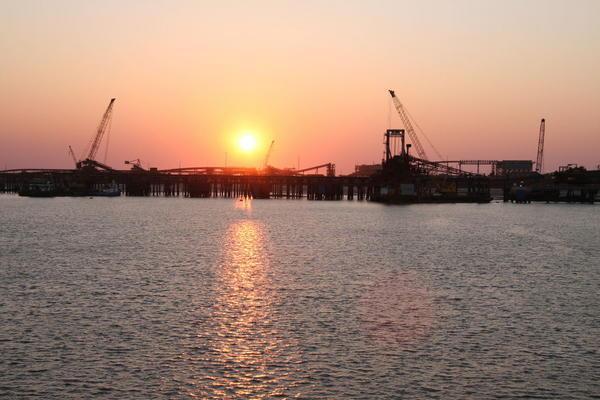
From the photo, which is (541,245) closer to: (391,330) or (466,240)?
(466,240)

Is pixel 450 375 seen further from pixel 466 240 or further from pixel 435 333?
pixel 466 240

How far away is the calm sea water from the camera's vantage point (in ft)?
82.8

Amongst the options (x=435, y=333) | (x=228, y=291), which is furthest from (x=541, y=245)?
(x=435, y=333)

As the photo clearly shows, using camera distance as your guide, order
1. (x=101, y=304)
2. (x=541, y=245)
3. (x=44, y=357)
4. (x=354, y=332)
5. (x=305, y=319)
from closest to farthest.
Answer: (x=44, y=357), (x=354, y=332), (x=305, y=319), (x=101, y=304), (x=541, y=245)

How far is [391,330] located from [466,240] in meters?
63.0

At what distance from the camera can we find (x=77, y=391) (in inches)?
941

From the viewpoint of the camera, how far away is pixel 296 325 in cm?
3481

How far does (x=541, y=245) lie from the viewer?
88.6 metres

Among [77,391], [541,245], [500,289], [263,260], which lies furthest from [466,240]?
[77,391]

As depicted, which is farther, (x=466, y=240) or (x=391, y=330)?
(x=466, y=240)

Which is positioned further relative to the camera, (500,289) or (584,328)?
(500,289)

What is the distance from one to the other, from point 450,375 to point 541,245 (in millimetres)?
66769

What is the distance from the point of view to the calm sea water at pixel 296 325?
25250mm

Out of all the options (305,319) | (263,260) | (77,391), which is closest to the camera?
(77,391)
